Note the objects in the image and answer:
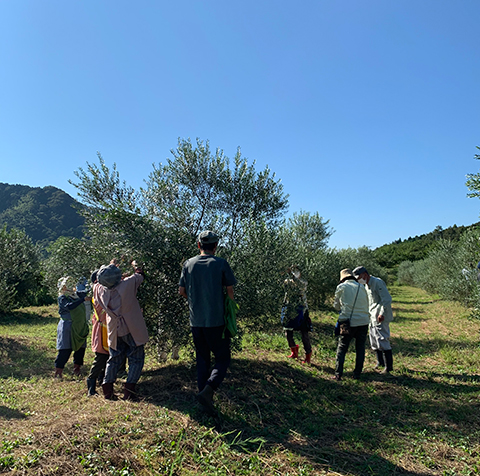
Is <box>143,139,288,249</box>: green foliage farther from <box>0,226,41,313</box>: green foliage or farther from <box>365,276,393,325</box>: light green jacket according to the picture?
<box>0,226,41,313</box>: green foliage

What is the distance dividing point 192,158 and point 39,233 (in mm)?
82941

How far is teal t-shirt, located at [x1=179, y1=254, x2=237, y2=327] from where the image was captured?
158 inches

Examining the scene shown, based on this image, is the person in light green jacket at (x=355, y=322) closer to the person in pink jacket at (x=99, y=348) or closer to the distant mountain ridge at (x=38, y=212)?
the person in pink jacket at (x=99, y=348)

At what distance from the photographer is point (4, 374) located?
6.64 metres

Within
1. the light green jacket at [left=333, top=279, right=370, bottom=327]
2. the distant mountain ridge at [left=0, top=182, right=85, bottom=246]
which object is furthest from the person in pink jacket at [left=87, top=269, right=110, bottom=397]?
the distant mountain ridge at [left=0, top=182, right=85, bottom=246]

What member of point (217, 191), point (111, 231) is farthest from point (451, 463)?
point (217, 191)

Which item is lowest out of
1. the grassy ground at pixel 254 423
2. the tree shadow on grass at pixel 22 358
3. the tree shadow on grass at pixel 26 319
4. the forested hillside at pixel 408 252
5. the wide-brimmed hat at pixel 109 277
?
the tree shadow on grass at pixel 26 319

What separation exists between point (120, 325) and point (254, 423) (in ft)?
7.12

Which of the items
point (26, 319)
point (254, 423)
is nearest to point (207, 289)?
point (254, 423)

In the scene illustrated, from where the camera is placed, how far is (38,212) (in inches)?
3351

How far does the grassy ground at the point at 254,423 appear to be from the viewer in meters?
3.09

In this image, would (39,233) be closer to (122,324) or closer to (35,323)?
(35,323)

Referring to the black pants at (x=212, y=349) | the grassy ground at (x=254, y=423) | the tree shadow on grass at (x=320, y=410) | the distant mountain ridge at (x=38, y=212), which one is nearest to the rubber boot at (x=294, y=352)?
the grassy ground at (x=254, y=423)

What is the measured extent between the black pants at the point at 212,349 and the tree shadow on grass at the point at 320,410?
45cm
